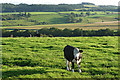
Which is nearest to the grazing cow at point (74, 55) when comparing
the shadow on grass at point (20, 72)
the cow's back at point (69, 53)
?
the cow's back at point (69, 53)

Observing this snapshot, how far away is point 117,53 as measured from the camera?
17.8 metres

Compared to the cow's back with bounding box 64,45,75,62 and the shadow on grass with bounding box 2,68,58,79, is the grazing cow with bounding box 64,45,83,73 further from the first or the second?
the shadow on grass with bounding box 2,68,58,79

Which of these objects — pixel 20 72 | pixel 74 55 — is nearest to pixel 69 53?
pixel 74 55

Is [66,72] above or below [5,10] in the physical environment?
below

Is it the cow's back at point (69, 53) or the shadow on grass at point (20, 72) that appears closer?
the cow's back at point (69, 53)

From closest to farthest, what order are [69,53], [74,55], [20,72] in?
[74,55], [69,53], [20,72]

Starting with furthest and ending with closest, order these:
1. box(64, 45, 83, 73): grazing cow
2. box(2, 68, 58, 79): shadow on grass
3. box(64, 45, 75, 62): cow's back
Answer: box(2, 68, 58, 79): shadow on grass → box(64, 45, 75, 62): cow's back → box(64, 45, 83, 73): grazing cow

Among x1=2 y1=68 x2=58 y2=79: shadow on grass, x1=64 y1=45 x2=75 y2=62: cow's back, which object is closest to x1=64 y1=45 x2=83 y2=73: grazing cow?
x1=64 y1=45 x2=75 y2=62: cow's back

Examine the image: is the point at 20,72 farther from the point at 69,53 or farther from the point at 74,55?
the point at 74,55

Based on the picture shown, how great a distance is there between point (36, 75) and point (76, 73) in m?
3.04

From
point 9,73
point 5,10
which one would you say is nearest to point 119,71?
point 9,73

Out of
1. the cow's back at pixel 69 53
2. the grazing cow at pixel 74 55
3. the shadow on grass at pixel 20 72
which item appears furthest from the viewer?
the shadow on grass at pixel 20 72

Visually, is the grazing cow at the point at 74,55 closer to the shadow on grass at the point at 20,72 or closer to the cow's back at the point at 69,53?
the cow's back at the point at 69,53

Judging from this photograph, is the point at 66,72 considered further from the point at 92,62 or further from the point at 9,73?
the point at 9,73
